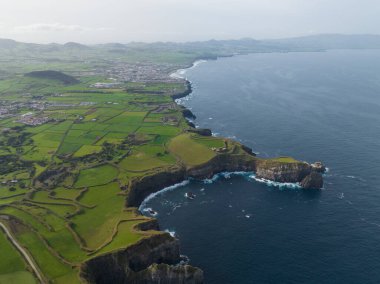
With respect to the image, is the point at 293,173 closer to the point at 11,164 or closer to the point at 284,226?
the point at 284,226

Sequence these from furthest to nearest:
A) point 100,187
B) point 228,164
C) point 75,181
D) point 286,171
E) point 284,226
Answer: point 228,164
point 286,171
point 75,181
point 100,187
point 284,226

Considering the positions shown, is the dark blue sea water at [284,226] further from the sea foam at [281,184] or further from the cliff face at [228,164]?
the cliff face at [228,164]

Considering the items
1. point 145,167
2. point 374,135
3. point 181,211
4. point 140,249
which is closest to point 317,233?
point 181,211

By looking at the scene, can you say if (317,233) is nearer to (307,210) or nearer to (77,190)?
(307,210)

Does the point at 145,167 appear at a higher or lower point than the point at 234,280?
higher

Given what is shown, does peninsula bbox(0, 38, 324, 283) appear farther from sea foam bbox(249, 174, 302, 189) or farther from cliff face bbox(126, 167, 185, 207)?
sea foam bbox(249, 174, 302, 189)

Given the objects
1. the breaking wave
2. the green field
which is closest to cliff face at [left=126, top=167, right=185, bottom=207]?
the breaking wave

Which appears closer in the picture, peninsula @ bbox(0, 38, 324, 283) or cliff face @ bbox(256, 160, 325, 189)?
peninsula @ bbox(0, 38, 324, 283)

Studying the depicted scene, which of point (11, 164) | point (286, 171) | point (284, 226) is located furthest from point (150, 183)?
point (11, 164)

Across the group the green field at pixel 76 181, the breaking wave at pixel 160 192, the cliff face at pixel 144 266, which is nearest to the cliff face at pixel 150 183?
the breaking wave at pixel 160 192
